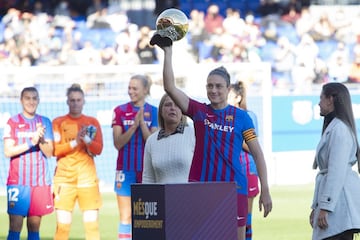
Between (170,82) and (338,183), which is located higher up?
(170,82)

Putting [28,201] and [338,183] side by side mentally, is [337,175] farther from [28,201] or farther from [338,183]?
[28,201]

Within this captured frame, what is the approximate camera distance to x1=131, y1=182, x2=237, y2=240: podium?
572 cm

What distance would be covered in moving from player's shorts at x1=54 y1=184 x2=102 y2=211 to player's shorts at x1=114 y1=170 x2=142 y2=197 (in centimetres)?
29

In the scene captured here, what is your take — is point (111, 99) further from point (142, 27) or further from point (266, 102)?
point (142, 27)

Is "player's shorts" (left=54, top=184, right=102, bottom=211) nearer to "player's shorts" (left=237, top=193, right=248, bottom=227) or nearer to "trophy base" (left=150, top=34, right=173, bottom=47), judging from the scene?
"player's shorts" (left=237, top=193, right=248, bottom=227)

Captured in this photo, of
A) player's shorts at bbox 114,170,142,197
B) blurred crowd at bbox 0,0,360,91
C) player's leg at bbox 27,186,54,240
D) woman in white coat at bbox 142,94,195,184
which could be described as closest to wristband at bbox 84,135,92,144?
player's shorts at bbox 114,170,142,197

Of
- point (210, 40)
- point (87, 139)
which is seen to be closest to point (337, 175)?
point (87, 139)

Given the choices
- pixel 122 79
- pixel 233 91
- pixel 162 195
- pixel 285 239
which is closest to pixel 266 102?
pixel 122 79

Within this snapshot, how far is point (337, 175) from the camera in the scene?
6.98m

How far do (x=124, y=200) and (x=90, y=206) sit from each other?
0.40 m

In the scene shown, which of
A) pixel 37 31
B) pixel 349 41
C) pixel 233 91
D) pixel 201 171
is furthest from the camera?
pixel 349 41

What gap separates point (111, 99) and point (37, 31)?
8.26 m

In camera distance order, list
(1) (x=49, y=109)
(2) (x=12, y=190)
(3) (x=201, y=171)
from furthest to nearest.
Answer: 1. (1) (x=49, y=109)
2. (2) (x=12, y=190)
3. (3) (x=201, y=171)

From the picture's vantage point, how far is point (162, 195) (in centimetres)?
570
